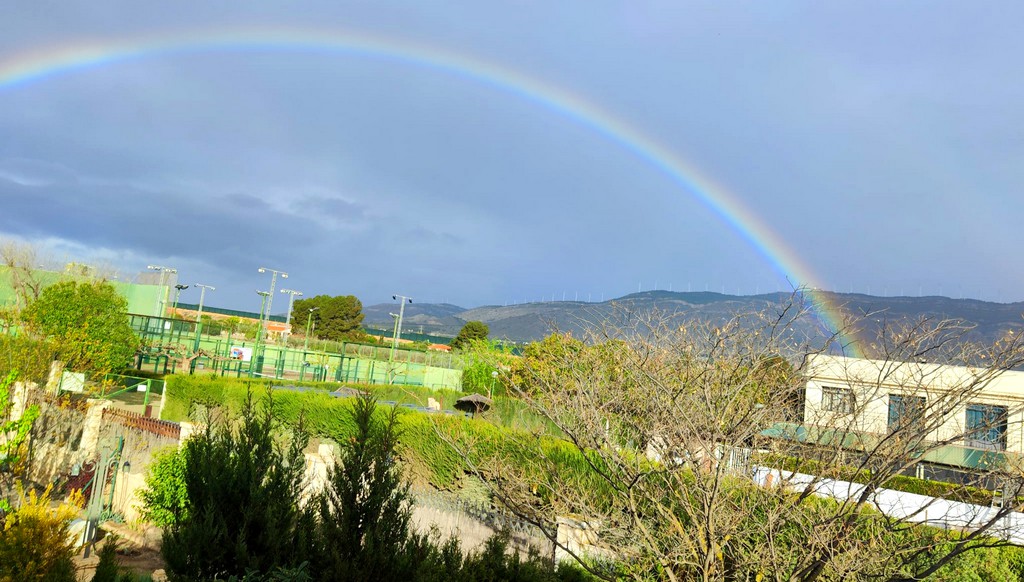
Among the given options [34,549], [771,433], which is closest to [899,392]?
[771,433]

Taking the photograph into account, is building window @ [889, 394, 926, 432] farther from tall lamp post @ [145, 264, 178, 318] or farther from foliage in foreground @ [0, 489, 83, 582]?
tall lamp post @ [145, 264, 178, 318]

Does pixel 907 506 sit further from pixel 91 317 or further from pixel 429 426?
pixel 91 317

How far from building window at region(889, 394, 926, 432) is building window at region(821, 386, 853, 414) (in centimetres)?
34

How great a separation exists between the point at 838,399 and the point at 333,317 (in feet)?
285

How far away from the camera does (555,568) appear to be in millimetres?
7914

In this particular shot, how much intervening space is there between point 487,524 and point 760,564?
4.79 metres

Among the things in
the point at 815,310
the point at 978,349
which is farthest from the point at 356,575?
the point at 978,349

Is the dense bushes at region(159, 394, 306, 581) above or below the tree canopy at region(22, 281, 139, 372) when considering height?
below

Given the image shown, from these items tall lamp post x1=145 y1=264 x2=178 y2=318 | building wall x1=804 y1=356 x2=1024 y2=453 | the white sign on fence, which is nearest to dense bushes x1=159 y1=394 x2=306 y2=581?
building wall x1=804 y1=356 x2=1024 y2=453

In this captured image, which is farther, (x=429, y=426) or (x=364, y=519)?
(x=429, y=426)

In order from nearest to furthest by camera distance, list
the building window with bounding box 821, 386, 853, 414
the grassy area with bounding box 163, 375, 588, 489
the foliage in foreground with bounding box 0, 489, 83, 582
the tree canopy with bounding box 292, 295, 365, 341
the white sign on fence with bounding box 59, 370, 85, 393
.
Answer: the foliage in foreground with bounding box 0, 489, 83, 582 → the building window with bounding box 821, 386, 853, 414 → the grassy area with bounding box 163, 375, 588, 489 → the white sign on fence with bounding box 59, 370, 85, 393 → the tree canopy with bounding box 292, 295, 365, 341

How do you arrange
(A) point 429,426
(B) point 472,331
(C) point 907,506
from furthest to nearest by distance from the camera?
(B) point 472,331 → (A) point 429,426 → (C) point 907,506

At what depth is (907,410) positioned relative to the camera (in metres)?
5.21

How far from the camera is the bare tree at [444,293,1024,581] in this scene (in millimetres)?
5074
